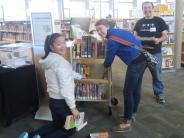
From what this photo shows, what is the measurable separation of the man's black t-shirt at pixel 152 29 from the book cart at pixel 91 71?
0.86m

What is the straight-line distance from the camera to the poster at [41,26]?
3.20 meters

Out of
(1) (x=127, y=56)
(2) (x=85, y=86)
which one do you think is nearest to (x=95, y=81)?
(2) (x=85, y=86)

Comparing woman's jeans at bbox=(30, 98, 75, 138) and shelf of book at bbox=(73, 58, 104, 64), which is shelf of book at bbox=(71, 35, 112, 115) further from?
woman's jeans at bbox=(30, 98, 75, 138)

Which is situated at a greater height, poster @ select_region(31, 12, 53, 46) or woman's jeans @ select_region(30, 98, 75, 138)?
poster @ select_region(31, 12, 53, 46)

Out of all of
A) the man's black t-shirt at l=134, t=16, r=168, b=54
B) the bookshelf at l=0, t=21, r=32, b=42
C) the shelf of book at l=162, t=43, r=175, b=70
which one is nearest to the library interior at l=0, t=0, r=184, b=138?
the man's black t-shirt at l=134, t=16, r=168, b=54

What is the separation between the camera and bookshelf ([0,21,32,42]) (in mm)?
8422

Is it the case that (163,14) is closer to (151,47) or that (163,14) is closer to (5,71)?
(151,47)

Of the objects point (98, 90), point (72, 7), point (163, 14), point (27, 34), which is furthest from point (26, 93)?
point (72, 7)

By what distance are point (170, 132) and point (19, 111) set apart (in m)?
2.05

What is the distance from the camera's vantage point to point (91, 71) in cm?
365

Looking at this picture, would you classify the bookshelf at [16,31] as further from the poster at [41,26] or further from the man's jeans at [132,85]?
the man's jeans at [132,85]

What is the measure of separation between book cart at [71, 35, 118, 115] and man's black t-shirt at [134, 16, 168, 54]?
0.86m

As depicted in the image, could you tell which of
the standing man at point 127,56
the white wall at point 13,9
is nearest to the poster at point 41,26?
the standing man at point 127,56

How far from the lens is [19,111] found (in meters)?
3.39
